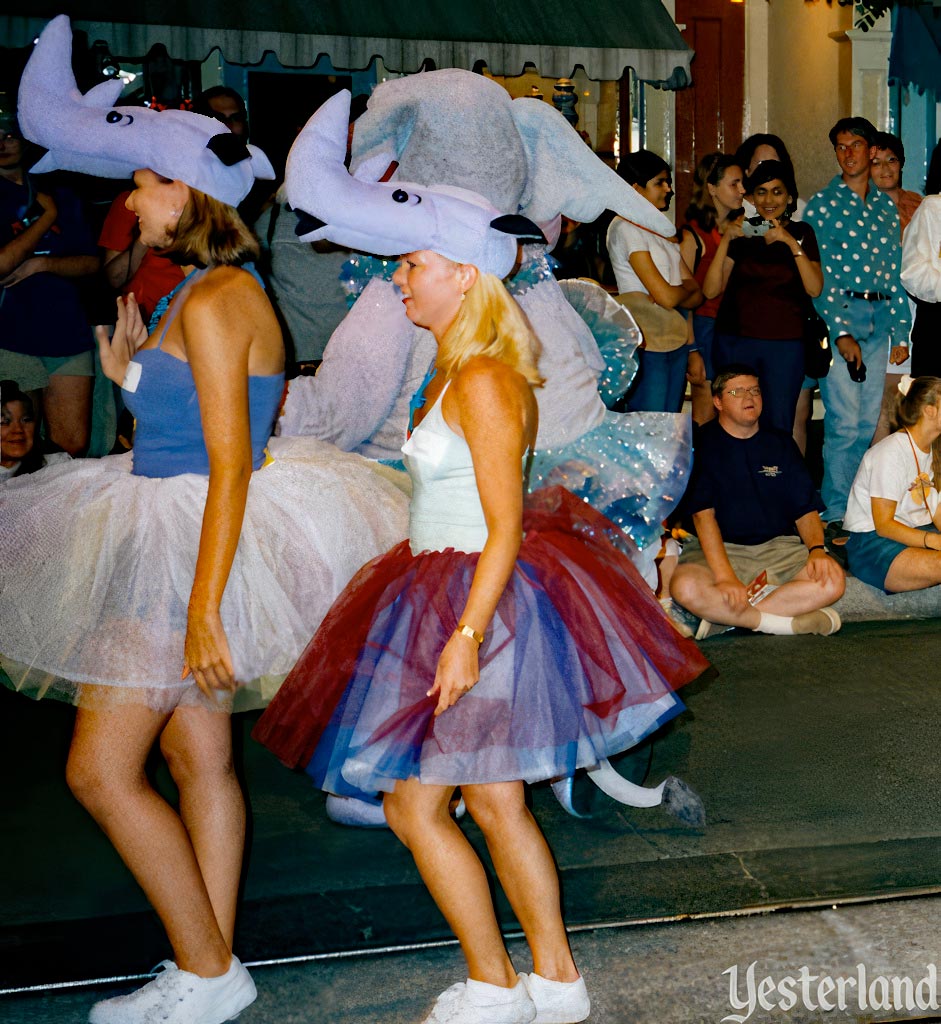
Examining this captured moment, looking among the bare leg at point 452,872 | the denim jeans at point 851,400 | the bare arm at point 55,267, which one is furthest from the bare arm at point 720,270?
the bare leg at point 452,872

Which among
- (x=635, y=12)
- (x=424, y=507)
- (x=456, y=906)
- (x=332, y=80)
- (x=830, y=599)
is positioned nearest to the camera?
(x=456, y=906)

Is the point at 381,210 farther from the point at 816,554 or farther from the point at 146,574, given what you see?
the point at 816,554

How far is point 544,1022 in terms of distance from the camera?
320 centimetres

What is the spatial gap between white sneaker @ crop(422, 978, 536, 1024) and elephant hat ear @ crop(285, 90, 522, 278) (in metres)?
1.60

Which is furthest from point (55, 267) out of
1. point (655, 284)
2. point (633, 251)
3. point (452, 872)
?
point (452, 872)

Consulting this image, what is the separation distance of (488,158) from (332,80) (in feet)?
25.6

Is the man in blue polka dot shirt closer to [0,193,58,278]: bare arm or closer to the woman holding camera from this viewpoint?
the woman holding camera

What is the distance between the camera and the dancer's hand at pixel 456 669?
2.98 meters

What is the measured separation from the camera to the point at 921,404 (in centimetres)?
689

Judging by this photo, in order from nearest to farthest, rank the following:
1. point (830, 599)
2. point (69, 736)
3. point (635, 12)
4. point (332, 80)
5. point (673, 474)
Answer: point (673, 474) → point (69, 736) → point (830, 599) → point (635, 12) → point (332, 80)

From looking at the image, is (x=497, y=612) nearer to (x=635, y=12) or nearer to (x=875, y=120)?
(x=635, y=12)

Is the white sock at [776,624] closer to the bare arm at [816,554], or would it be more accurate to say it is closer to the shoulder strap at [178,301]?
the bare arm at [816,554]

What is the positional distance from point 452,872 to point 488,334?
3.88 feet

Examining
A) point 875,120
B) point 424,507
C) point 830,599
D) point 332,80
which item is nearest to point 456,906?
point 424,507
